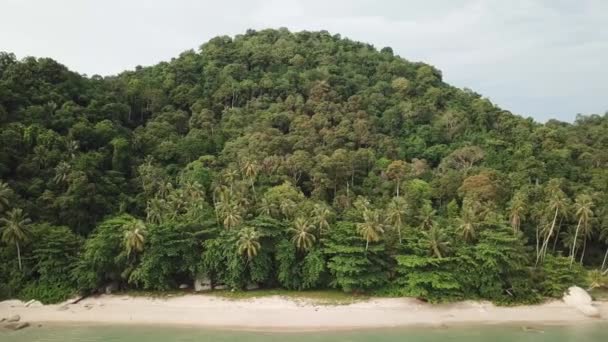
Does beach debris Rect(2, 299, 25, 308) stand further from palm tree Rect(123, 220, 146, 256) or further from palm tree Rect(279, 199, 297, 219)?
palm tree Rect(279, 199, 297, 219)

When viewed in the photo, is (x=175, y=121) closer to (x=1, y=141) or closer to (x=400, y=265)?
(x=1, y=141)

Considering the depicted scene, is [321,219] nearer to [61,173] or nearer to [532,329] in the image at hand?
[532,329]

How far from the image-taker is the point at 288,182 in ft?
218

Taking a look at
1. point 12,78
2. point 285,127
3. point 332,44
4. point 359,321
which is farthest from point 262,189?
point 332,44

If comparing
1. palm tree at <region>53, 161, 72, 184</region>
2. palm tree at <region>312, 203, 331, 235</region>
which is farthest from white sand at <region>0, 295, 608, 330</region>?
palm tree at <region>53, 161, 72, 184</region>

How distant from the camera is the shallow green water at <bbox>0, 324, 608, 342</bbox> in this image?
37.0 m

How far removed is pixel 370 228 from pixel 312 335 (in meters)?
13.4

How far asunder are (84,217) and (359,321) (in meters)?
34.6

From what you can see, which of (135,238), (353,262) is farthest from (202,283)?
(353,262)

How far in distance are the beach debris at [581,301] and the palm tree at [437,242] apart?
39.0 feet

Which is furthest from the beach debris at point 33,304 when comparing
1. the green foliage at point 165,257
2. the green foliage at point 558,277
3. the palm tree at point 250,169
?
the green foliage at point 558,277

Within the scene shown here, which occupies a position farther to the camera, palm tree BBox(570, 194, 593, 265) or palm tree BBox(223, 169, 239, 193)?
palm tree BBox(223, 169, 239, 193)

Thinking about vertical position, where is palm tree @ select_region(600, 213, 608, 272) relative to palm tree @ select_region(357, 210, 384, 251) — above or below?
below

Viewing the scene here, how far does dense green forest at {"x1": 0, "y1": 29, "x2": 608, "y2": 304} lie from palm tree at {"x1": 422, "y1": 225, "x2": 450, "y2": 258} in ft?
1.69
